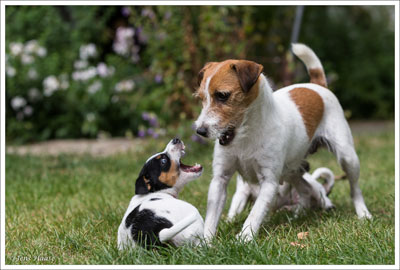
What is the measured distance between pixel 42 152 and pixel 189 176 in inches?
186

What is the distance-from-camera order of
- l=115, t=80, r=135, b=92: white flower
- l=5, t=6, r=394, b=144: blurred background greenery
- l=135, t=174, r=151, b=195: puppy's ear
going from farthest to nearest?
l=115, t=80, r=135, b=92: white flower, l=5, t=6, r=394, b=144: blurred background greenery, l=135, t=174, r=151, b=195: puppy's ear

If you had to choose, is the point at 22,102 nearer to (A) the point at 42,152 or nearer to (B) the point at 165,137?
(A) the point at 42,152

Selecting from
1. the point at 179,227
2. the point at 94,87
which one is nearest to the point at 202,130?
the point at 179,227

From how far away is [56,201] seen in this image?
4.93 metres

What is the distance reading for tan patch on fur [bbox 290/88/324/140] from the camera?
4.16m

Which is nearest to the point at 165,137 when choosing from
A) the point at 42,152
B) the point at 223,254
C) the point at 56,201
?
the point at 42,152

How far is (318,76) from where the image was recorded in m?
4.75

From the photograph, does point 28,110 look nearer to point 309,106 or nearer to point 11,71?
point 11,71

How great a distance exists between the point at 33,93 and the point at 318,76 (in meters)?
5.64

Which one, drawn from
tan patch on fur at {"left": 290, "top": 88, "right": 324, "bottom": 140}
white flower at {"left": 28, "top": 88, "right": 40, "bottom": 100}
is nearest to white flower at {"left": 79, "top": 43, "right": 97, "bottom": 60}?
white flower at {"left": 28, "top": 88, "right": 40, "bottom": 100}

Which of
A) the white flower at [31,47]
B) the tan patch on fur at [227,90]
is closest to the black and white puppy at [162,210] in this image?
the tan patch on fur at [227,90]

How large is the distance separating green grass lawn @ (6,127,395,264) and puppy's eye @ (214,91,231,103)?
2.59 feet

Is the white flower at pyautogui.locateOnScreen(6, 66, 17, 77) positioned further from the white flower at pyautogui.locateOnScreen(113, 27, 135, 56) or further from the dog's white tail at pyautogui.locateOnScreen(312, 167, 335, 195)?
the dog's white tail at pyautogui.locateOnScreen(312, 167, 335, 195)

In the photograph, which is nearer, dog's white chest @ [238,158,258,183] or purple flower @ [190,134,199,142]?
dog's white chest @ [238,158,258,183]
